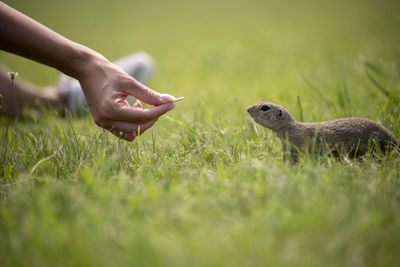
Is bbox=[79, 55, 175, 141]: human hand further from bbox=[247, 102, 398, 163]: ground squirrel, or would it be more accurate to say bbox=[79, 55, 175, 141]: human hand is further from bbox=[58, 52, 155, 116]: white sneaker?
bbox=[58, 52, 155, 116]: white sneaker

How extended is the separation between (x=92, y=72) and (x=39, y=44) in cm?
39

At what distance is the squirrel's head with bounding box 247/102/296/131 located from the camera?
2262 mm

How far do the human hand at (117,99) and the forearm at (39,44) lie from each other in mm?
84

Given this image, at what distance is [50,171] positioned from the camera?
1.85 meters

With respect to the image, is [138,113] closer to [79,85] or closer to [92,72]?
[92,72]

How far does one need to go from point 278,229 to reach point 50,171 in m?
1.40

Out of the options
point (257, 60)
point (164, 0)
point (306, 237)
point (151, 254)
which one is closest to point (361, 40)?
point (257, 60)

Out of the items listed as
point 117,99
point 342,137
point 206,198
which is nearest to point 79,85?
point 117,99

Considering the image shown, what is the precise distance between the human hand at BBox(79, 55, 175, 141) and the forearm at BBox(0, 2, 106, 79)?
84 millimetres

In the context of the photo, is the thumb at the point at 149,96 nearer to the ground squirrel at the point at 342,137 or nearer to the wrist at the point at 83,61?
the wrist at the point at 83,61

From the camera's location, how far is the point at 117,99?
1.94m

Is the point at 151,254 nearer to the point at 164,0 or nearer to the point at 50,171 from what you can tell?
the point at 50,171

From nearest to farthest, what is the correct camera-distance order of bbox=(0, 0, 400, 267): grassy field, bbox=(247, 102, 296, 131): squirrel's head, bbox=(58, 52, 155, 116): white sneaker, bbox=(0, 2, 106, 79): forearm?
bbox=(0, 0, 400, 267): grassy field, bbox=(0, 2, 106, 79): forearm, bbox=(247, 102, 296, 131): squirrel's head, bbox=(58, 52, 155, 116): white sneaker

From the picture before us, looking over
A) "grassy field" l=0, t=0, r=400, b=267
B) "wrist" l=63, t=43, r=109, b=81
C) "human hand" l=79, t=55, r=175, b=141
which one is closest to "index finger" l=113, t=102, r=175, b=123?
"human hand" l=79, t=55, r=175, b=141
